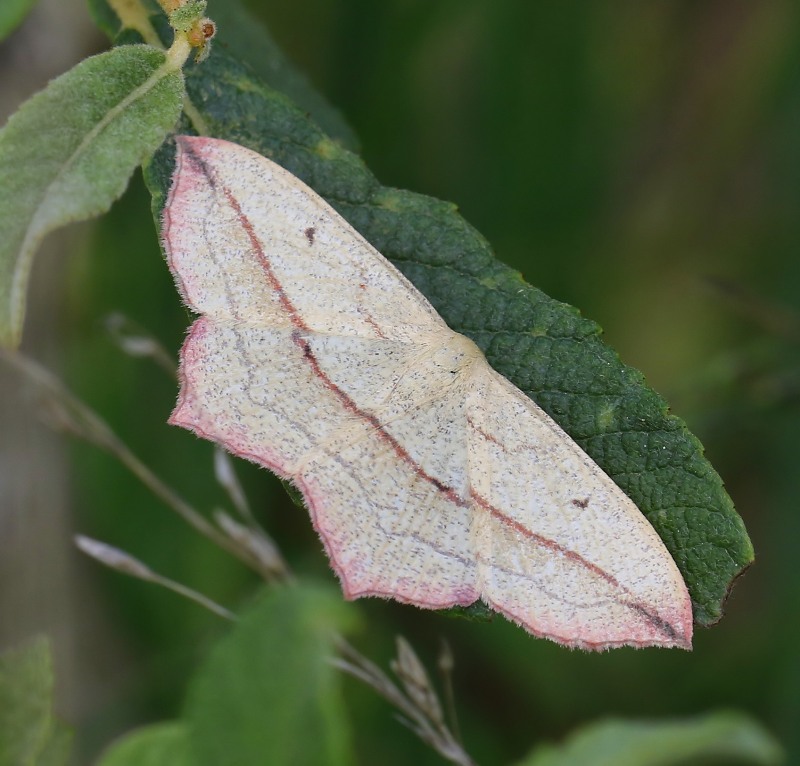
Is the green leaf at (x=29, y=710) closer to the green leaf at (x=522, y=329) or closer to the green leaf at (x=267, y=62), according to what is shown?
the green leaf at (x=522, y=329)

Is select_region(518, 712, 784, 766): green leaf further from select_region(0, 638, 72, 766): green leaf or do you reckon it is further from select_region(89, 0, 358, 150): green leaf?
select_region(89, 0, 358, 150): green leaf

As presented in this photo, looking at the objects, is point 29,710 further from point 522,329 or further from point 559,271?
point 559,271

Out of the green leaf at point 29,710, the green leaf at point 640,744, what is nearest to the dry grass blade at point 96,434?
the green leaf at point 29,710

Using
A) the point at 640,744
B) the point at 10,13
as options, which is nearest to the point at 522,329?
the point at 10,13

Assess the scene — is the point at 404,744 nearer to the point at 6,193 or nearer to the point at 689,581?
the point at 689,581

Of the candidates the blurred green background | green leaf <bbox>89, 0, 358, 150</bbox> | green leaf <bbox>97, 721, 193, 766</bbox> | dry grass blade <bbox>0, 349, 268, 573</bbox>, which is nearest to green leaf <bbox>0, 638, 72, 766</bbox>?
green leaf <bbox>97, 721, 193, 766</bbox>

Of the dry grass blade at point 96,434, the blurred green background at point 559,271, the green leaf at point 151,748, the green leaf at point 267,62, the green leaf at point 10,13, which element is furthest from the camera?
the blurred green background at point 559,271
